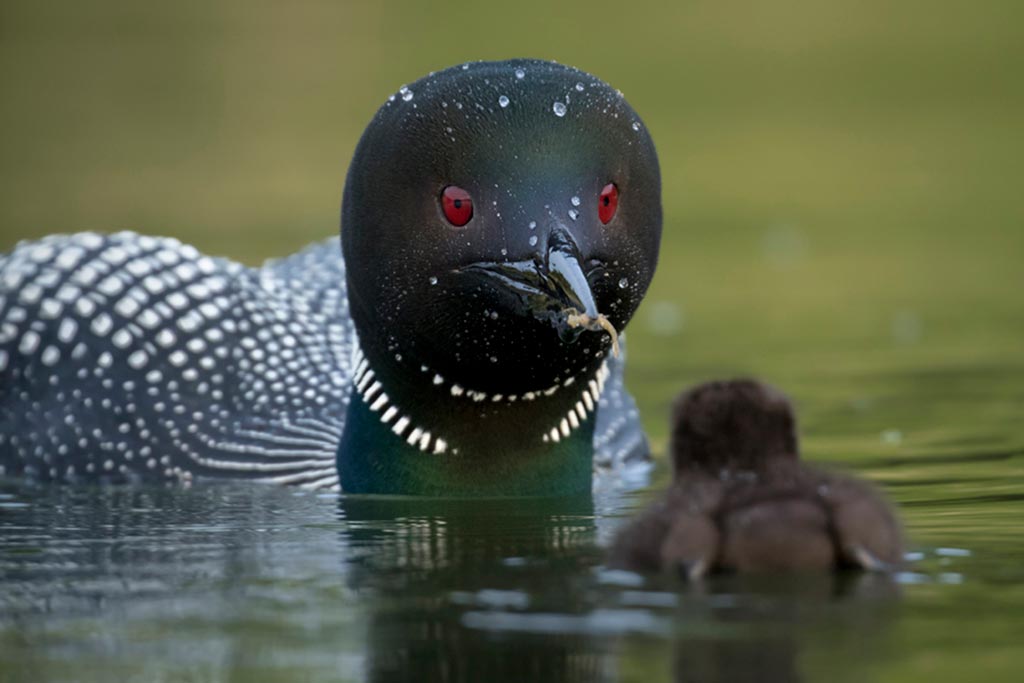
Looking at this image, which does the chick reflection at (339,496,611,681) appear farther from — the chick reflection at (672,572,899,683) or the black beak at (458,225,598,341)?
the black beak at (458,225,598,341)

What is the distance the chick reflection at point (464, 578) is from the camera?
409cm

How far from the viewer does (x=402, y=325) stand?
589 centimetres

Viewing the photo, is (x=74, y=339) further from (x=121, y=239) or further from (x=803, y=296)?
(x=803, y=296)

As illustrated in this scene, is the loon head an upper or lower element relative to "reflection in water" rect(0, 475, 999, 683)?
upper

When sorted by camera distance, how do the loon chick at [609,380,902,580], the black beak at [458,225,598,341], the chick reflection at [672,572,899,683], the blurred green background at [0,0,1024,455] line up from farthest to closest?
1. the blurred green background at [0,0,1024,455]
2. the black beak at [458,225,598,341]
3. the loon chick at [609,380,902,580]
4. the chick reflection at [672,572,899,683]

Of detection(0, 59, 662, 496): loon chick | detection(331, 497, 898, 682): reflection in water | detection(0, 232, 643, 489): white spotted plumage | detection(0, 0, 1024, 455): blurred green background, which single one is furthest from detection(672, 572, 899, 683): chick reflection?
detection(0, 0, 1024, 455): blurred green background

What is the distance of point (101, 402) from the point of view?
6.88m

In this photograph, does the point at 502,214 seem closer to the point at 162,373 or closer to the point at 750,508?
the point at 750,508

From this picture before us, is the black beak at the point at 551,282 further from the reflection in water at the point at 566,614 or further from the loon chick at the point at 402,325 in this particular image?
the reflection in water at the point at 566,614

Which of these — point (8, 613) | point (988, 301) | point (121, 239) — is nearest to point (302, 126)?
point (988, 301)

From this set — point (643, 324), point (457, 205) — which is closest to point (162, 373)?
point (457, 205)

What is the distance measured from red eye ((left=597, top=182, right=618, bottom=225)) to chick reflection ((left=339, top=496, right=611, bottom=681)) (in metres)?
0.78

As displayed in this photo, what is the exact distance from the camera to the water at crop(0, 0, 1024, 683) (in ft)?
14.0

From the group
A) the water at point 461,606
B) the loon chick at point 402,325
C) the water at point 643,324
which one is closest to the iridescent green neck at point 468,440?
the loon chick at point 402,325
